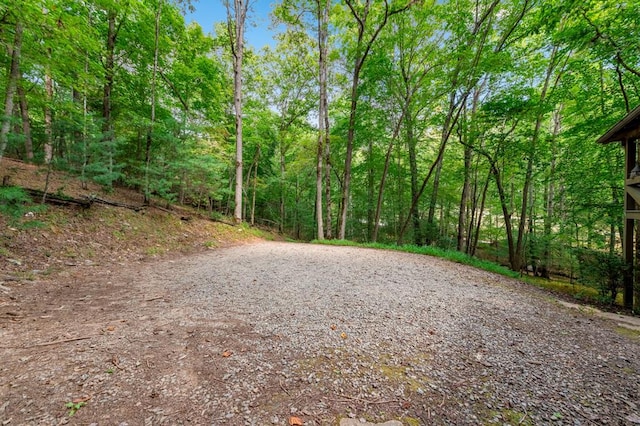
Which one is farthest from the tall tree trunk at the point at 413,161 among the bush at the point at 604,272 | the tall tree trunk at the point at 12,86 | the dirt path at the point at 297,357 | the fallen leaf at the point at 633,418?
the tall tree trunk at the point at 12,86

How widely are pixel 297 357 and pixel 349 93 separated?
1301cm

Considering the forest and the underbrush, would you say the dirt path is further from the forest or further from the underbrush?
the forest

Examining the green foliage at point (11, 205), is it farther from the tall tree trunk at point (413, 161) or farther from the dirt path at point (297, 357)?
the tall tree trunk at point (413, 161)

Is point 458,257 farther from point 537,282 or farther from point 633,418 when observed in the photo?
point 633,418

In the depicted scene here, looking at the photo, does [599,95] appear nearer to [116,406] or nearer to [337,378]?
[337,378]

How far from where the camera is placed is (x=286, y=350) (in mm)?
2088

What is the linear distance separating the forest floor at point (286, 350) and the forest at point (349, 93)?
307 cm

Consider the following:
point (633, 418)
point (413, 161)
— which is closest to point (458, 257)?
point (413, 161)

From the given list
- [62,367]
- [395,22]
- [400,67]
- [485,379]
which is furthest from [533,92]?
[62,367]

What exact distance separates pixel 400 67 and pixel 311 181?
10.3 metres

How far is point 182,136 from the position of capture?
7.35 m

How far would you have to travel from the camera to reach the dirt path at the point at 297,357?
1484mm

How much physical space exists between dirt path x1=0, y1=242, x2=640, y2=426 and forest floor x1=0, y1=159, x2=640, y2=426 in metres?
0.01

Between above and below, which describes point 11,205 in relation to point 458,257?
above
